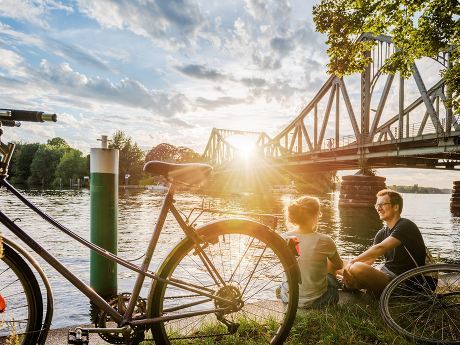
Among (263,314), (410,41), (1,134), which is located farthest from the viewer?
(410,41)

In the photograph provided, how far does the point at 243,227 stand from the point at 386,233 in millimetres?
2017

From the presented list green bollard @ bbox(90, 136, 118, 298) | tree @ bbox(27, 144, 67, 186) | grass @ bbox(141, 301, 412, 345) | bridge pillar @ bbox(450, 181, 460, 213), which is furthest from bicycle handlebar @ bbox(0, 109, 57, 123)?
tree @ bbox(27, 144, 67, 186)

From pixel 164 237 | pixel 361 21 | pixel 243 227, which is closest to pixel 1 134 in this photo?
pixel 243 227

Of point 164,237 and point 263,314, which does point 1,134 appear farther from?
point 164,237

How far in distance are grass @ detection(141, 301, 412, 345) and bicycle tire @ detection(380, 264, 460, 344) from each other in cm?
13

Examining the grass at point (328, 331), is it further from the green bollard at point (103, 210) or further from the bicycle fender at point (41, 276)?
the green bollard at point (103, 210)

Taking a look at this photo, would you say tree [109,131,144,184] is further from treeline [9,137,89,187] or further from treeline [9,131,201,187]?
treeline [9,137,89,187]

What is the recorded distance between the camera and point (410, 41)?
875 cm

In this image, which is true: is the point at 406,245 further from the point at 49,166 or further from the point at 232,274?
the point at 49,166

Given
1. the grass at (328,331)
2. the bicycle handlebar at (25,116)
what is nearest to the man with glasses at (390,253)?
the grass at (328,331)

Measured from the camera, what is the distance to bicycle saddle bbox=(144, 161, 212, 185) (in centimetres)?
233

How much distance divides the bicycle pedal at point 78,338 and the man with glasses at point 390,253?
7.72 feet

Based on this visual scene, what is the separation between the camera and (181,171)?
2355 mm

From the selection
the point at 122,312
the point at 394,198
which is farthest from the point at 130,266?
the point at 394,198
